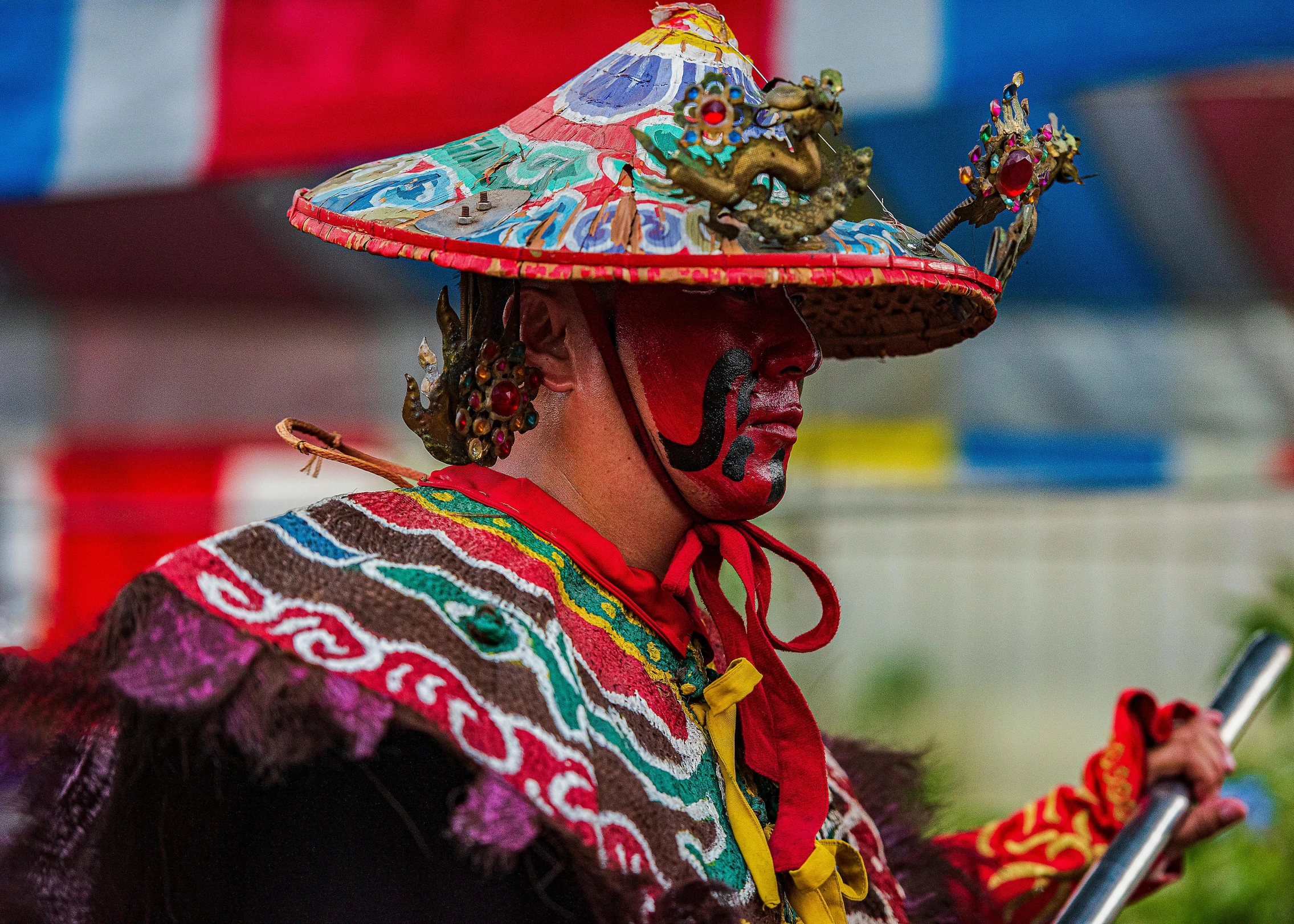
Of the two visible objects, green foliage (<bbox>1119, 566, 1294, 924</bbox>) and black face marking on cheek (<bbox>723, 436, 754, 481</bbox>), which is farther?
green foliage (<bbox>1119, 566, 1294, 924</bbox>)

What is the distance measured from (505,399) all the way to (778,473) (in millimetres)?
326

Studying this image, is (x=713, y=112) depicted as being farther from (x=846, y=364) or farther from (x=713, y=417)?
(x=846, y=364)

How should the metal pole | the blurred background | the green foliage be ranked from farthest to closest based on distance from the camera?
the green foliage < the blurred background < the metal pole

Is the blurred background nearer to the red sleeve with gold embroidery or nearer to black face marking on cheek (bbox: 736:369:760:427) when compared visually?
the red sleeve with gold embroidery

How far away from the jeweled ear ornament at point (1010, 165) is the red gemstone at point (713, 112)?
1.07ft

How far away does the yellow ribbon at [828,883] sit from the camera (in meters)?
1.49

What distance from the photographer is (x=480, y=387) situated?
5.07 feet

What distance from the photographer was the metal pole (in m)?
1.91

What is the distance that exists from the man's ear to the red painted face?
7 centimetres

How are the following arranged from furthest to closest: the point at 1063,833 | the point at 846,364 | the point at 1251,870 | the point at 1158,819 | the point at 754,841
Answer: the point at 846,364
the point at 1251,870
the point at 1063,833
the point at 1158,819
the point at 754,841

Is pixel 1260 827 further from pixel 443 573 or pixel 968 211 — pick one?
pixel 443 573

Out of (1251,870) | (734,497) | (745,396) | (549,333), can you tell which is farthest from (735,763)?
(1251,870)

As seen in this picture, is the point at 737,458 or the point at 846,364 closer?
the point at 737,458

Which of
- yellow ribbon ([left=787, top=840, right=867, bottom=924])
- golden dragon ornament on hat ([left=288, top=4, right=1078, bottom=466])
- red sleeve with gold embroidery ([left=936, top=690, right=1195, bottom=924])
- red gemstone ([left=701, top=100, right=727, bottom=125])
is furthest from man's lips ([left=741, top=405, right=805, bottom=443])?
red sleeve with gold embroidery ([left=936, top=690, right=1195, bottom=924])
